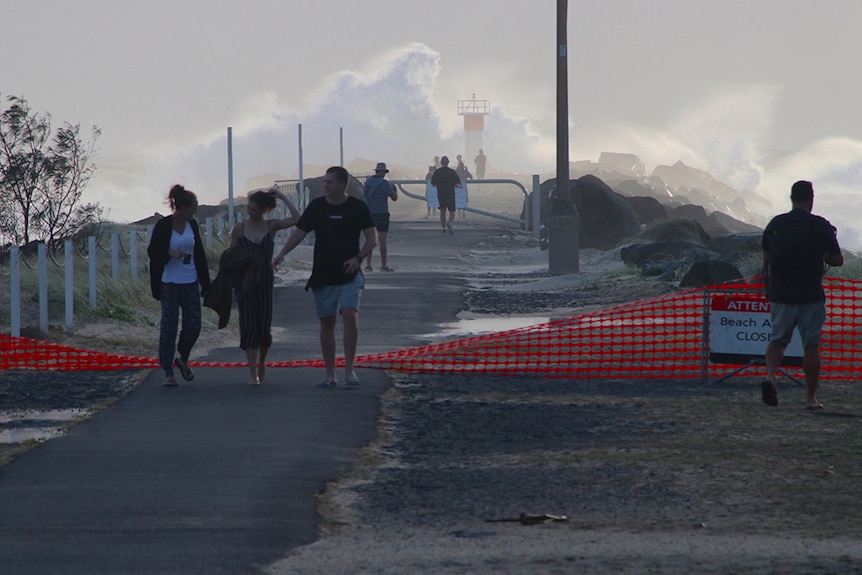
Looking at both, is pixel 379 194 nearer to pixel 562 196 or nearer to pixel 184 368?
pixel 562 196

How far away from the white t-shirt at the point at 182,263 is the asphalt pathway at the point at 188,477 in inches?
33.5

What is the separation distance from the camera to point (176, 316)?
38.0 ft

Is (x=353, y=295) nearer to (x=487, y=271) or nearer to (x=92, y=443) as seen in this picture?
(x=92, y=443)

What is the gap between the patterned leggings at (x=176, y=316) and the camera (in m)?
11.5

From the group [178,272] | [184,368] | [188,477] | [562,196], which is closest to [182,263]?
[178,272]

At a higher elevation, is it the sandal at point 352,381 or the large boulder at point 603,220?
the large boulder at point 603,220

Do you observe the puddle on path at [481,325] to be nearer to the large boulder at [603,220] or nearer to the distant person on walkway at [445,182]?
the distant person on walkway at [445,182]

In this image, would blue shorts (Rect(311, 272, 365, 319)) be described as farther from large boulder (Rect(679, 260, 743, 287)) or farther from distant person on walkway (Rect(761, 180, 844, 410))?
large boulder (Rect(679, 260, 743, 287))

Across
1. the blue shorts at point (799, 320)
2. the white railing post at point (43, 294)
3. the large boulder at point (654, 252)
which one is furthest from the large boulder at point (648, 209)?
the blue shorts at point (799, 320)

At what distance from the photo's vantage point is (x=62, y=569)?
605 cm

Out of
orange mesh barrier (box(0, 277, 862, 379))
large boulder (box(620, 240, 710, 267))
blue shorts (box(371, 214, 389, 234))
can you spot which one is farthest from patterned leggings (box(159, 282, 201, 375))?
large boulder (box(620, 240, 710, 267))

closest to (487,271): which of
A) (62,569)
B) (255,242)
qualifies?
(255,242)

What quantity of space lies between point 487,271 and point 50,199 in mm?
8215

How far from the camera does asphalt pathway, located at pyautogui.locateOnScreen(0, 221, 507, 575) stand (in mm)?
6328
